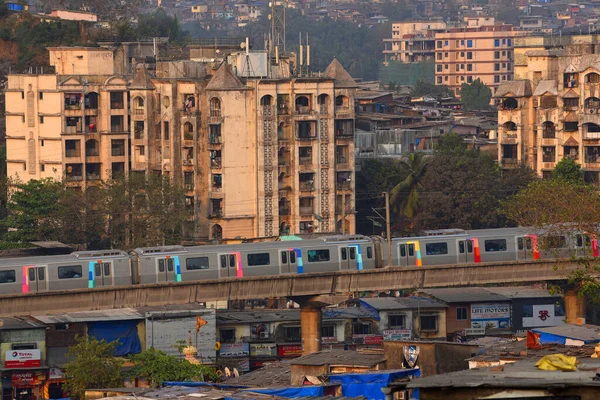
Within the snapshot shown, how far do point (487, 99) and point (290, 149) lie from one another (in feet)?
297

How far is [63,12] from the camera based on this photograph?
4459 inches

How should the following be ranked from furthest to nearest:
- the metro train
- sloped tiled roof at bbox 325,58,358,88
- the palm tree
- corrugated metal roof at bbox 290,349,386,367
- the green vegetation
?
the palm tree
sloped tiled roof at bbox 325,58,358,88
the green vegetation
the metro train
corrugated metal roof at bbox 290,349,386,367

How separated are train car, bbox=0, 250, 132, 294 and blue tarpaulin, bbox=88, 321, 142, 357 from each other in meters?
2.90

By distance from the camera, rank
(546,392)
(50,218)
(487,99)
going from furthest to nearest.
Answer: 1. (487,99)
2. (50,218)
3. (546,392)

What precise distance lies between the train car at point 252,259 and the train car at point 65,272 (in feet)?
2.19

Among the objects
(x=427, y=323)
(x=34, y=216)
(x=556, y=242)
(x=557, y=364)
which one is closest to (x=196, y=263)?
(x=427, y=323)

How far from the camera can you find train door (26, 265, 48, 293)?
54.2 metres

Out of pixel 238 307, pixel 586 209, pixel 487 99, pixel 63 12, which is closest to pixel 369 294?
pixel 238 307

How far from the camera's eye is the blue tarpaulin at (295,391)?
3641cm

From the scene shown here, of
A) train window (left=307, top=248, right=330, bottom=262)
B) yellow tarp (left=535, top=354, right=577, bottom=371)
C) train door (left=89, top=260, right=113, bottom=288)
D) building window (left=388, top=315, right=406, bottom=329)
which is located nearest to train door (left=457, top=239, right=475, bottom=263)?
building window (left=388, top=315, right=406, bottom=329)

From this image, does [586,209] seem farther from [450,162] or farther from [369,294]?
[450,162]

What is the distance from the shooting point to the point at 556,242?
188 feet

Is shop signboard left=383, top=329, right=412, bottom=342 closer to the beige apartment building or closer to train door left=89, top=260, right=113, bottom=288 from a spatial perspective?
train door left=89, top=260, right=113, bottom=288

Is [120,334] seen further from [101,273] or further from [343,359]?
[343,359]
